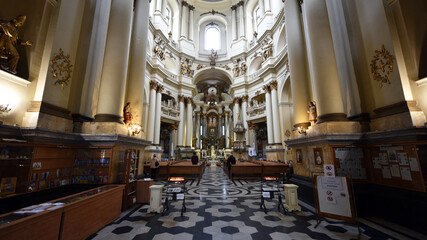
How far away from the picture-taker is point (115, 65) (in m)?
5.24

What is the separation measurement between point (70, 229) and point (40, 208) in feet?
1.66

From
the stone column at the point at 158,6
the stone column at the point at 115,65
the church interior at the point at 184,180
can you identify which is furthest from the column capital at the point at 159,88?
the stone column at the point at 115,65

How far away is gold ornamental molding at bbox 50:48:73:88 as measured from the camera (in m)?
3.98

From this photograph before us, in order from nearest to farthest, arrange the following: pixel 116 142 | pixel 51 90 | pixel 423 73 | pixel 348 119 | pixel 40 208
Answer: pixel 40 208 < pixel 423 73 < pixel 51 90 < pixel 116 142 < pixel 348 119

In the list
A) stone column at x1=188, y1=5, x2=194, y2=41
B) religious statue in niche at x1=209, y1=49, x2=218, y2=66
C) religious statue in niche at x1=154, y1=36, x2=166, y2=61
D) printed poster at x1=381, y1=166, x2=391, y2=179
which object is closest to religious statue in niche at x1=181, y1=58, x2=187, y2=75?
religious statue in niche at x1=154, y1=36, x2=166, y2=61

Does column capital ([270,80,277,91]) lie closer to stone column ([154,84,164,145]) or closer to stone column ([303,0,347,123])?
stone column ([303,0,347,123])

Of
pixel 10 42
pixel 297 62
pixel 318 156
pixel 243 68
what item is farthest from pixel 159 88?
pixel 318 156

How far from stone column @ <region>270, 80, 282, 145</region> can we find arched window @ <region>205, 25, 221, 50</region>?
11.8 m

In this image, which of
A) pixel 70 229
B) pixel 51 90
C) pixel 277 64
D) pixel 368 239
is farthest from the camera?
pixel 277 64

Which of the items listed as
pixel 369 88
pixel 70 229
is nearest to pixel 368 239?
pixel 369 88

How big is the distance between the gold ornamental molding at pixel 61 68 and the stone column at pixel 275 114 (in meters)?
13.5

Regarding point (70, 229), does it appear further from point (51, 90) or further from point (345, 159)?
point (345, 159)

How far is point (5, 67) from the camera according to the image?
3426 millimetres

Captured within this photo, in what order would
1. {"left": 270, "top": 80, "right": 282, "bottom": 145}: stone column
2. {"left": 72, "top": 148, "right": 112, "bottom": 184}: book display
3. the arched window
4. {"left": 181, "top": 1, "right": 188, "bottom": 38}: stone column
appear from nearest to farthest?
{"left": 72, "top": 148, "right": 112, "bottom": 184}: book display → {"left": 270, "top": 80, "right": 282, "bottom": 145}: stone column → {"left": 181, "top": 1, "right": 188, "bottom": 38}: stone column → the arched window
